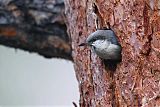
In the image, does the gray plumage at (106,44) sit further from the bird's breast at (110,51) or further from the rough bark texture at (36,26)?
the rough bark texture at (36,26)

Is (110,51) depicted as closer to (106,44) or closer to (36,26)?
(106,44)

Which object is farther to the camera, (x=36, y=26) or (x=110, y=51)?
(x=36, y=26)

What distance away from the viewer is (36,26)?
4.91 feet

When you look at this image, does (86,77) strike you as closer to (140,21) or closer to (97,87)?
(97,87)

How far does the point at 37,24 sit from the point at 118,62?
2.58 feet

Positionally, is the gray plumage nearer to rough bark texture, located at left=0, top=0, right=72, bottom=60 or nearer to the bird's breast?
the bird's breast

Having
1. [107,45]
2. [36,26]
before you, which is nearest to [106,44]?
[107,45]

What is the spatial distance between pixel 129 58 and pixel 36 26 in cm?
84

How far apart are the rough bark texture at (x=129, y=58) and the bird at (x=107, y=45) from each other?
1cm

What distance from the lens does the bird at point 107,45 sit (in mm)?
703

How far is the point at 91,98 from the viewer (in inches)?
34.0

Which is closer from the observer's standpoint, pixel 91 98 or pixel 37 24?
pixel 91 98

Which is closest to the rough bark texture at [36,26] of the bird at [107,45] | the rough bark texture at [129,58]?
the rough bark texture at [129,58]

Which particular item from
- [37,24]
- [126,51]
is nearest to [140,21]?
[126,51]
